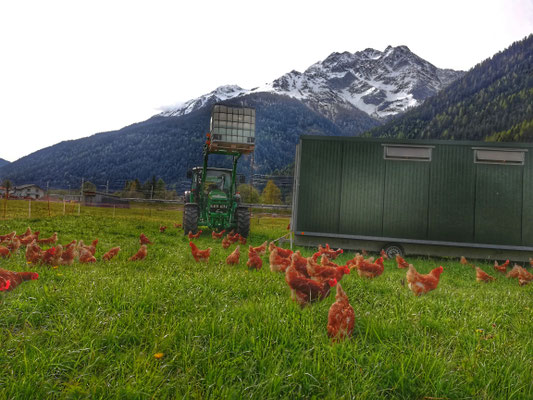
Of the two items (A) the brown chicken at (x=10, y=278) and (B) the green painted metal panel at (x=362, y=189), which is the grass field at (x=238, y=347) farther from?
(B) the green painted metal panel at (x=362, y=189)

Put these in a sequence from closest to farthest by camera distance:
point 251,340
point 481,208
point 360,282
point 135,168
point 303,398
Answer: point 303,398 → point 251,340 → point 360,282 → point 481,208 → point 135,168

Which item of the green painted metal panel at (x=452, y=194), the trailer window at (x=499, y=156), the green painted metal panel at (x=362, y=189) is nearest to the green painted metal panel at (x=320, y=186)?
the green painted metal panel at (x=362, y=189)

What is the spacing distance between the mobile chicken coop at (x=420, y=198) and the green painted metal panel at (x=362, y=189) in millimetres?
25

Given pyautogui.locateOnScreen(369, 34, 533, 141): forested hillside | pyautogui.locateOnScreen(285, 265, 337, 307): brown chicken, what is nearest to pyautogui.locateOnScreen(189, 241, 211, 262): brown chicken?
pyautogui.locateOnScreen(285, 265, 337, 307): brown chicken

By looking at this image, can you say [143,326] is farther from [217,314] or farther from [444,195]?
[444,195]

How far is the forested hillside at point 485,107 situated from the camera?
81.6 metres

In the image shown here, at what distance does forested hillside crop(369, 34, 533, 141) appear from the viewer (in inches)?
3214

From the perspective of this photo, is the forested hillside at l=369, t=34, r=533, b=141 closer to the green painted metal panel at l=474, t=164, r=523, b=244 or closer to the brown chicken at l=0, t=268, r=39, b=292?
the green painted metal panel at l=474, t=164, r=523, b=244

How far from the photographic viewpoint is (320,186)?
878 centimetres

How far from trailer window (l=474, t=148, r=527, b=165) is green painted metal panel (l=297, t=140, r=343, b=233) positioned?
342 centimetres

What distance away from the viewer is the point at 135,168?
14650cm

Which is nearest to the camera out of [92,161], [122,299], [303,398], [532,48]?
[303,398]

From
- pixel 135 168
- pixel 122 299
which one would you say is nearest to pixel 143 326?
pixel 122 299

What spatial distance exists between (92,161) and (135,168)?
3017 centimetres
